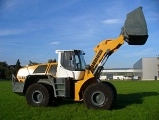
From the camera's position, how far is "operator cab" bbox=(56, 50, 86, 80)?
13.4 metres

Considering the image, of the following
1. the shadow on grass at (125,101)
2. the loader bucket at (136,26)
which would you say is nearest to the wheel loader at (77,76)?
the loader bucket at (136,26)

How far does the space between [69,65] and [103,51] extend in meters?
1.81

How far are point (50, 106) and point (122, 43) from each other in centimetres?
438

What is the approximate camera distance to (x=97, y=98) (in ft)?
41.4

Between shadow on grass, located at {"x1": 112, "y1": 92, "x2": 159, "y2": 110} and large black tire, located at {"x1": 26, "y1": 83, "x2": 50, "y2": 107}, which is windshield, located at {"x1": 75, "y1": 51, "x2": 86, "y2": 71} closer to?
large black tire, located at {"x1": 26, "y1": 83, "x2": 50, "y2": 107}

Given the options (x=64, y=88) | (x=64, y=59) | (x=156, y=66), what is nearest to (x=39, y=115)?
(x=64, y=88)

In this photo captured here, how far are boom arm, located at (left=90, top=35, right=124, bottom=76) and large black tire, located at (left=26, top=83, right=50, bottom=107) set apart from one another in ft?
8.22

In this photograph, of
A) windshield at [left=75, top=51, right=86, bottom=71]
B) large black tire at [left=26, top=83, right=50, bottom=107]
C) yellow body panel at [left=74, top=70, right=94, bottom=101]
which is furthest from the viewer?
windshield at [left=75, top=51, right=86, bottom=71]

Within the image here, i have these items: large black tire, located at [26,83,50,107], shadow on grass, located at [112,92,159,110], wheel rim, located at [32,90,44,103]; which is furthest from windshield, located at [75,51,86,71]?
shadow on grass, located at [112,92,159,110]

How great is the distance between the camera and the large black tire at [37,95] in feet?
43.5

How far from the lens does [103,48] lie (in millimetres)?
14156

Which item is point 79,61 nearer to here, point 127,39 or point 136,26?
point 127,39

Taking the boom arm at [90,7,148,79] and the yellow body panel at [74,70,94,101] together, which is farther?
the yellow body panel at [74,70,94,101]

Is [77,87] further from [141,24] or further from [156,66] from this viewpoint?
[156,66]
